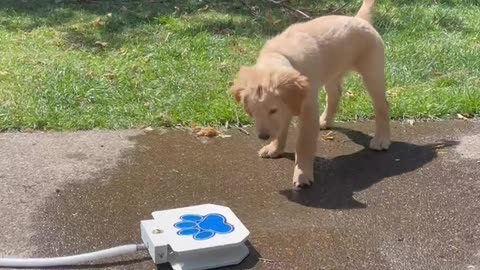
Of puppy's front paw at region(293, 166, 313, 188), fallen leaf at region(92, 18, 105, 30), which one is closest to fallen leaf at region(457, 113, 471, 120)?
puppy's front paw at region(293, 166, 313, 188)

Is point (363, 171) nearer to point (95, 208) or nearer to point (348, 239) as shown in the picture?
point (348, 239)

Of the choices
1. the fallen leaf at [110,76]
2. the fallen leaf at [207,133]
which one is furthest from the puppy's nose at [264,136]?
the fallen leaf at [110,76]

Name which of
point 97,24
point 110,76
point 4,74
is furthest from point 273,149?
point 97,24

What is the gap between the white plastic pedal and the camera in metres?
3.64

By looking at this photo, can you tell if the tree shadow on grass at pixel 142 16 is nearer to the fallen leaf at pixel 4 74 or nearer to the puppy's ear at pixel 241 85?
the fallen leaf at pixel 4 74

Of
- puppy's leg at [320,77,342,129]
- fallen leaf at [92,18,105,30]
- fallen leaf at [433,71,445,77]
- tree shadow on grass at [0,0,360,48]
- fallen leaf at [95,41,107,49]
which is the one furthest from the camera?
fallen leaf at [92,18,105,30]

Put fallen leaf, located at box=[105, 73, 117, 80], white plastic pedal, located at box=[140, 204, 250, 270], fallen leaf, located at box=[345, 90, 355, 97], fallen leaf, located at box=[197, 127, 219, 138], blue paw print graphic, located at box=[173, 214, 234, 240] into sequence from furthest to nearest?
fallen leaf, located at box=[105, 73, 117, 80] → fallen leaf, located at box=[345, 90, 355, 97] → fallen leaf, located at box=[197, 127, 219, 138] → blue paw print graphic, located at box=[173, 214, 234, 240] → white plastic pedal, located at box=[140, 204, 250, 270]

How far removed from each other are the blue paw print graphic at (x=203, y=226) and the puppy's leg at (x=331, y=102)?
184 cm

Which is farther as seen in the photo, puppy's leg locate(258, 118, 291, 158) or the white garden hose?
puppy's leg locate(258, 118, 291, 158)

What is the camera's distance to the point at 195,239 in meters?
3.70

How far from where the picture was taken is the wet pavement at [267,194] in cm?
390

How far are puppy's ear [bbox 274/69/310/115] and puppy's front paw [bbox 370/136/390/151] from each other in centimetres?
97

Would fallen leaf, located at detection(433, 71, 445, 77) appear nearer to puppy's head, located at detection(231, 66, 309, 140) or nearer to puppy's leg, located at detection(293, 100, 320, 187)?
puppy's leg, located at detection(293, 100, 320, 187)

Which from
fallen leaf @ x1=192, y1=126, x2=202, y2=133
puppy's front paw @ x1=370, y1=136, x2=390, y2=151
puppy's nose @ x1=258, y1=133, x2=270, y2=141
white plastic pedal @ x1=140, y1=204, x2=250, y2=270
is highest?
puppy's nose @ x1=258, y1=133, x2=270, y2=141
